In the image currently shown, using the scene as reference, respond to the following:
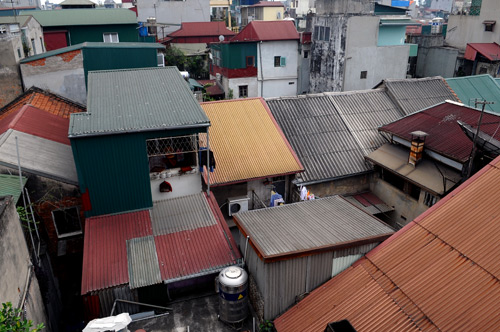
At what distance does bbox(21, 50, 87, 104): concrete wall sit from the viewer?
899 inches

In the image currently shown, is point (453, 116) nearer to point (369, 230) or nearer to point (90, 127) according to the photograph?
point (369, 230)

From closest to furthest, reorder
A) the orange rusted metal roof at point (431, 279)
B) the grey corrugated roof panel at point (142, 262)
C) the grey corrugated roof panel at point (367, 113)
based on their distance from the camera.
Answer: the orange rusted metal roof at point (431, 279) → the grey corrugated roof panel at point (142, 262) → the grey corrugated roof panel at point (367, 113)

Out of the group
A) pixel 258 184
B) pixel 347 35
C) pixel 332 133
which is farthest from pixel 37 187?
pixel 347 35

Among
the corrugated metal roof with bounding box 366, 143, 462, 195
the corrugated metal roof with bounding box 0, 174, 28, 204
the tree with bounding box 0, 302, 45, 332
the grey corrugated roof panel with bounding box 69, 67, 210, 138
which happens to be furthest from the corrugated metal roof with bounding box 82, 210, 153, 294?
the corrugated metal roof with bounding box 366, 143, 462, 195

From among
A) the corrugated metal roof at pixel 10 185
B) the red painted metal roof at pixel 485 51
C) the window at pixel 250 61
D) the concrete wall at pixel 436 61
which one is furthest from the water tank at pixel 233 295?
the concrete wall at pixel 436 61

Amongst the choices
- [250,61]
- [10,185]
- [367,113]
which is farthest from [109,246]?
[250,61]

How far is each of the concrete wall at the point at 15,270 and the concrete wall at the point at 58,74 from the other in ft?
48.1

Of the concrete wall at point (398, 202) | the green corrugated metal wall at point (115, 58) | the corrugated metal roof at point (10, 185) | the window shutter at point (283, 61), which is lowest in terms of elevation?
the concrete wall at point (398, 202)

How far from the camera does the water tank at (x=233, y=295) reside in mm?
11125

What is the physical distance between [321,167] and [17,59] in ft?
63.4

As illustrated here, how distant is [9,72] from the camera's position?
74.3ft

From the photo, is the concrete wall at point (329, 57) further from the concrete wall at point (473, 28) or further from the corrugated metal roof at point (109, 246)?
the corrugated metal roof at point (109, 246)

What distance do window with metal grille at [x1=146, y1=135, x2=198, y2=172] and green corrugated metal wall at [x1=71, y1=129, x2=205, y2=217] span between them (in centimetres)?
151

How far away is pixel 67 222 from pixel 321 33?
111ft
